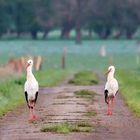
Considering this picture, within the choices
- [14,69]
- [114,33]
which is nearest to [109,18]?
[114,33]

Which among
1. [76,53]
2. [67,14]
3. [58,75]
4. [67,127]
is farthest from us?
[67,14]

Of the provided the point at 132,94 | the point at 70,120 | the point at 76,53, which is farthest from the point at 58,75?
the point at 76,53

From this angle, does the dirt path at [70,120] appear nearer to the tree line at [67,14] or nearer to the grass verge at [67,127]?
the grass verge at [67,127]

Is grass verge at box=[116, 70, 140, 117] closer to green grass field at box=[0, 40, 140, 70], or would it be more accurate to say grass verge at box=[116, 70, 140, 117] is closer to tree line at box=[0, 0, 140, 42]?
green grass field at box=[0, 40, 140, 70]

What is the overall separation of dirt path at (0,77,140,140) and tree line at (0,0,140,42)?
86.9 meters

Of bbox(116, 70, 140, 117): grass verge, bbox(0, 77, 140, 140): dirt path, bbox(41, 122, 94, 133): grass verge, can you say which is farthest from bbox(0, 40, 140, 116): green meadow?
bbox(41, 122, 94, 133): grass verge

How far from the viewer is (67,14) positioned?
118375 mm

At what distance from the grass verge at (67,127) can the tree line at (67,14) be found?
93381mm

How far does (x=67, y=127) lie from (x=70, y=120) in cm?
180

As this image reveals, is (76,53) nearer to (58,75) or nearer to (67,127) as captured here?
(58,75)

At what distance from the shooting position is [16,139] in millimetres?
15773

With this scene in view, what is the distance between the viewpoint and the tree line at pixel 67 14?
11466 cm

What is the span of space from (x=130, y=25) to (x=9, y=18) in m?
16.7

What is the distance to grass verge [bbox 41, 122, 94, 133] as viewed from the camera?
667 inches
